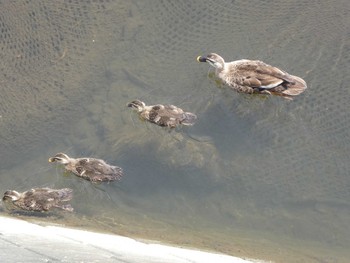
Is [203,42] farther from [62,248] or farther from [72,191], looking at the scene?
[62,248]

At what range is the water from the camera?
231 inches

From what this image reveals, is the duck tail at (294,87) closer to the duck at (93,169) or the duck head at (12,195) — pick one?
the duck at (93,169)

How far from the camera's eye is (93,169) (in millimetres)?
6156

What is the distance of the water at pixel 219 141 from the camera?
5.86m

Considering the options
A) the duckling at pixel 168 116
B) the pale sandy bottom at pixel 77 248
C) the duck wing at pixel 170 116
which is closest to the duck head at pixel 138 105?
the duckling at pixel 168 116

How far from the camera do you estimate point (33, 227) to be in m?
5.07

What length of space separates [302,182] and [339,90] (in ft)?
3.70

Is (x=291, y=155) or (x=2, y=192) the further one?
(x=2, y=192)

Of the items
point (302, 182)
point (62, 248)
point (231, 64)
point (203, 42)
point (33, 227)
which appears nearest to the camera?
point (62, 248)

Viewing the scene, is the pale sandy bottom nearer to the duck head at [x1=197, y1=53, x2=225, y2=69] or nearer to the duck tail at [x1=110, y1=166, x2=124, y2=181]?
the duck tail at [x1=110, y1=166, x2=124, y2=181]

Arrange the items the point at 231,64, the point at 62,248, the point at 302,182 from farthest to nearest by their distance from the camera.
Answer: the point at 231,64, the point at 302,182, the point at 62,248

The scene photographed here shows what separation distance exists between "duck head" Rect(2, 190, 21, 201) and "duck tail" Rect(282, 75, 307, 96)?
2971 millimetres

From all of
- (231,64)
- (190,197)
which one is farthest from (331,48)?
(190,197)

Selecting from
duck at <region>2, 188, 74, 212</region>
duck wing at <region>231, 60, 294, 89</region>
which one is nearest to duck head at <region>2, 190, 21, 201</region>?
duck at <region>2, 188, 74, 212</region>
